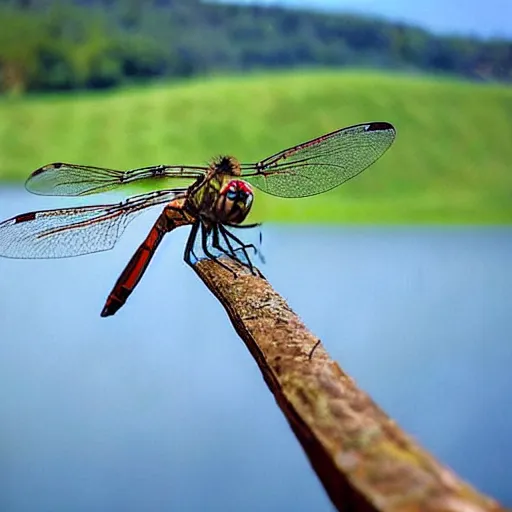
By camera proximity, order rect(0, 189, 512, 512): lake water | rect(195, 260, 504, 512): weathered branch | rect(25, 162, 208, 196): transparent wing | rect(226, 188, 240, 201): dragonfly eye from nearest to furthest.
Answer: rect(195, 260, 504, 512): weathered branch < rect(226, 188, 240, 201): dragonfly eye < rect(25, 162, 208, 196): transparent wing < rect(0, 189, 512, 512): lake water

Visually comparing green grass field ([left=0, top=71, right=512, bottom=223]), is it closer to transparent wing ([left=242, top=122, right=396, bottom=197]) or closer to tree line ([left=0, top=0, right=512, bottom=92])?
tree line ([left=0, top=0, right=512, bottom=92])

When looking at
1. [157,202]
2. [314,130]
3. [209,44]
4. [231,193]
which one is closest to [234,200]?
[231,193]

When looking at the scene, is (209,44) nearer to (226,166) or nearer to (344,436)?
(226,166)

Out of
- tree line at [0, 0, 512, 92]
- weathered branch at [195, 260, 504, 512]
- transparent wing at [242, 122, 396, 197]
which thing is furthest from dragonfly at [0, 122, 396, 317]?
tree line at [0, 0, 512, 92]

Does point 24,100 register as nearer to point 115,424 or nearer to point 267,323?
point 115,424

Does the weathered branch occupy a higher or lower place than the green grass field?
lower

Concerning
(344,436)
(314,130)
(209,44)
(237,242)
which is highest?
(209,44)

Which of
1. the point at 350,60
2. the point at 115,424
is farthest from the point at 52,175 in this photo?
the point at 350,60
